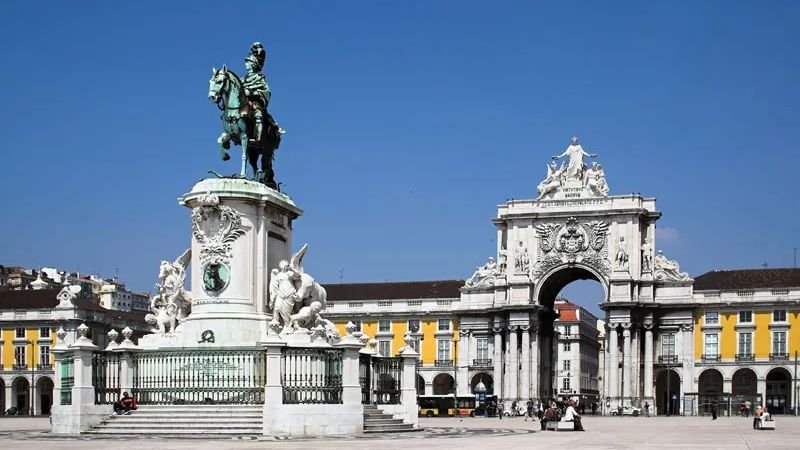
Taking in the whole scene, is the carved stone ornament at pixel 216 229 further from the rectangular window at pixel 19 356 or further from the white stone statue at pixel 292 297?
the rectangular window at pixel 19 356

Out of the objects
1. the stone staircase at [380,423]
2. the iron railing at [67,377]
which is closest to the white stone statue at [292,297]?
the stone staircase at [380,423]

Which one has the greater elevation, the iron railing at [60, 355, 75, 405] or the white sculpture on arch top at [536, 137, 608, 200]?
the white sculpture on arch top at [536, 137, 608, 200]

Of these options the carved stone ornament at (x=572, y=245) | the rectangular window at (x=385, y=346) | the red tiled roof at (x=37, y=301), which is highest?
the carved stone ornament at (x=572, y=245)

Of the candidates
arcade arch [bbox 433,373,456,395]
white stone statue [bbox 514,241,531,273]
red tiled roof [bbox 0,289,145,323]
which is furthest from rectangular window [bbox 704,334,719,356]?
red tiled roof [bbox 0,289,145,323]

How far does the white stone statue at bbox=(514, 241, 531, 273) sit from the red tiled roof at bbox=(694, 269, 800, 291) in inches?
490

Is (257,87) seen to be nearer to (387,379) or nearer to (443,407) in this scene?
(387,379)

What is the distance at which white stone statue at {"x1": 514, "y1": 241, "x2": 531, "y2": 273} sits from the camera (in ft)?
313

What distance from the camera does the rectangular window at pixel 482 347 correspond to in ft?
322

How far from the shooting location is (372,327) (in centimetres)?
10044

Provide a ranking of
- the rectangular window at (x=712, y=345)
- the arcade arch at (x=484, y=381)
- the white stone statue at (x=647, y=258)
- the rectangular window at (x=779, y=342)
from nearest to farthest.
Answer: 1. the rectangular window at (x=779, y=342)
2. the rectangular window at (x=712, y=345)
3. the white stone statue at (x=647, y=258)
4. the arcade arch at (x=484, y=381)

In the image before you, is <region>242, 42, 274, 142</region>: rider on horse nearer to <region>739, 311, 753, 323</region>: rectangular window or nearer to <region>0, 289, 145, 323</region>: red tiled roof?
<region>739, 311, 753, 323</region>: rectangular window

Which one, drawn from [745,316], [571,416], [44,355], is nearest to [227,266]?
[571,416]

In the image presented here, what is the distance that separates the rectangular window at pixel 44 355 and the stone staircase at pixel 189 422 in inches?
2853

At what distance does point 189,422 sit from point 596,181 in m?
71.3
